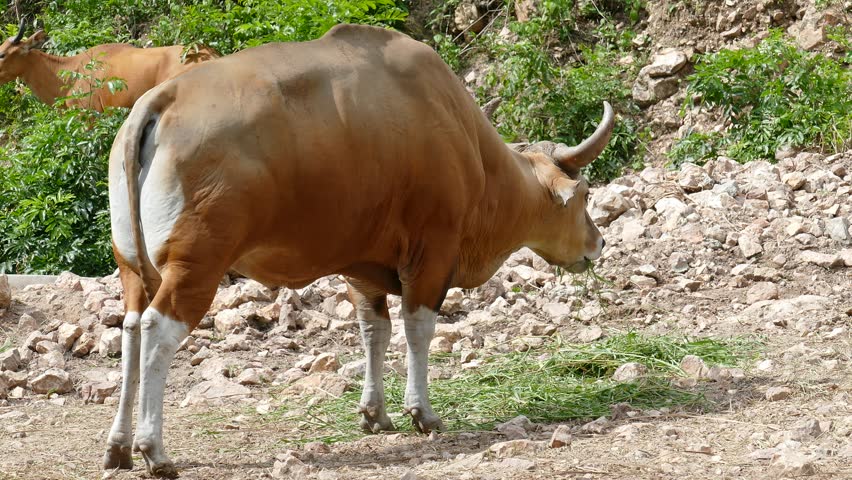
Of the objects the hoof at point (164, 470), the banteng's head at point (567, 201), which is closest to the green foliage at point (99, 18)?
the banteng's head at point (567, 201)

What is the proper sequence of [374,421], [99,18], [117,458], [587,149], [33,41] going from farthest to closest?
[99,18] → [33,41] → [587,149] → [374,421] → [117,458]

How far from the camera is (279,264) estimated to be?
571cm

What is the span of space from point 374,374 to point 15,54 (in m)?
11.1

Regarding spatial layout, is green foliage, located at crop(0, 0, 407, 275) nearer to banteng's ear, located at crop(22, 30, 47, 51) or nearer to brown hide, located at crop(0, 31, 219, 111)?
brown hide, located at crop(0, 31, 219, 111)

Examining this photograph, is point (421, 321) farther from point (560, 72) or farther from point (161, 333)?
point (560, 72)

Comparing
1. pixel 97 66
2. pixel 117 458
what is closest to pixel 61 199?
pixel 97 66

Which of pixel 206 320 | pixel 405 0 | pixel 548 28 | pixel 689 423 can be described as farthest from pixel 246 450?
pixel 405 0

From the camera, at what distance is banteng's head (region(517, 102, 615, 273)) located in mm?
7125

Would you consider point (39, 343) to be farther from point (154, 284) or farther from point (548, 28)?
point (548, 28)

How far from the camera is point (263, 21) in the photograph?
1211 centimetres

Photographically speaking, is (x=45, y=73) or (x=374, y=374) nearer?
(x=374, y=374)

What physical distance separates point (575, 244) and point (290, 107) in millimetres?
2694

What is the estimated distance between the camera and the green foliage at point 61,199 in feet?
35.4

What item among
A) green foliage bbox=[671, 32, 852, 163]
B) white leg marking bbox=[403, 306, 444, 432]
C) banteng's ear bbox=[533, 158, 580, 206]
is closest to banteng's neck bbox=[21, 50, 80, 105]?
green foliage bbox=[671, 32, 852, 163]
